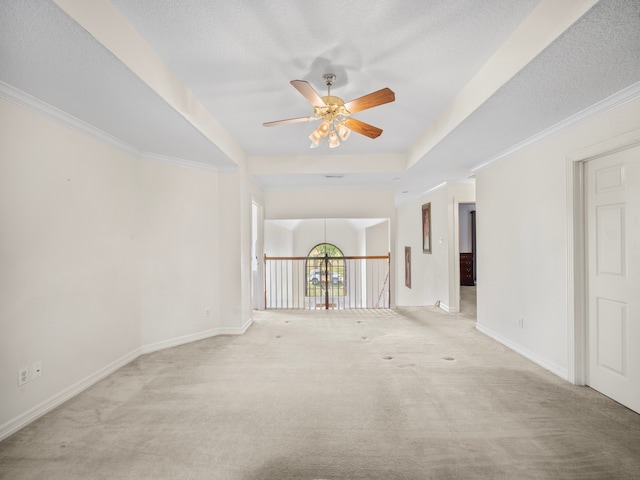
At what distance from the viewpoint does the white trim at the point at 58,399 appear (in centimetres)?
208

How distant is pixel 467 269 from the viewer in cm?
850

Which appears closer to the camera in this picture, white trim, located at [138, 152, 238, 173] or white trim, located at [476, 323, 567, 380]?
white trim, located at [476, 323, 567, 380]

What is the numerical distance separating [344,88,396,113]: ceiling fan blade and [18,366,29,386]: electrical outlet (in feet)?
9.85

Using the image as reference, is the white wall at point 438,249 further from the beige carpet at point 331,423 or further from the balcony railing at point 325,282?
the beige carpet at point 331,423

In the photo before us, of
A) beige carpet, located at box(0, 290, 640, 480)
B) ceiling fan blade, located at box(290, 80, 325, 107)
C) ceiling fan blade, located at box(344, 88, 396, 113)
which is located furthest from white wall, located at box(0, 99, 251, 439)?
ceiling fan blade, located at box(344, 88, 396, 113)

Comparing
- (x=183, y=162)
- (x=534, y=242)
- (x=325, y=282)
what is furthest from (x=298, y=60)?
(x=325, y=282)

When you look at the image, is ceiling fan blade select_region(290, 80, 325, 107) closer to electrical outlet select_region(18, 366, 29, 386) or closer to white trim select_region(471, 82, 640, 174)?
white trim select_region(471, 82, 640, 174)

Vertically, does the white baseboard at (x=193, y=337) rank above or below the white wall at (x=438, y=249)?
below

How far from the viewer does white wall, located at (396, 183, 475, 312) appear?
559cm

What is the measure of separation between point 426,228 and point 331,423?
17.4 feet

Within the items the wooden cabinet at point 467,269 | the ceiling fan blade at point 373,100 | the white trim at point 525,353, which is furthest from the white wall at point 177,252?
the wooden cabinet at point 467,269

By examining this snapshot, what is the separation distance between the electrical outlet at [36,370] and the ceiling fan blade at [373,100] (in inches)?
118

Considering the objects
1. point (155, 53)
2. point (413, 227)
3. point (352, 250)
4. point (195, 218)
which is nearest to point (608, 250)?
point (155, 53)

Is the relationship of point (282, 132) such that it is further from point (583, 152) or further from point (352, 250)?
point (352, 250)
